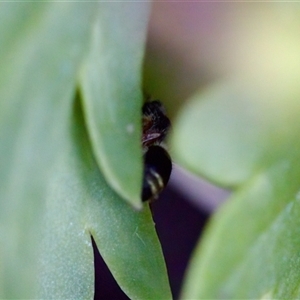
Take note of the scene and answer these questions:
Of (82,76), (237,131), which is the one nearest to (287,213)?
(237,131)

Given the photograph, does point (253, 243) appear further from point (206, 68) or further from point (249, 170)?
point (206, 68)

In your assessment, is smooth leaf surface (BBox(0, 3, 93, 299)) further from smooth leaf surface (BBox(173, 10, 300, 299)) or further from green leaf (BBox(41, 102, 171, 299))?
smooth leaf surface (BBox(173, 10, 300, 299))

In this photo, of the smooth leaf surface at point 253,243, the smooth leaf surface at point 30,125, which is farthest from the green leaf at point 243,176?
the smooth leaf surface at point 30,125

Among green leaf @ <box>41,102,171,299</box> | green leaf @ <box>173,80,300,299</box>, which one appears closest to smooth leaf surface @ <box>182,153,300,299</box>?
green leaf @ <box>173,80,300,299</box>

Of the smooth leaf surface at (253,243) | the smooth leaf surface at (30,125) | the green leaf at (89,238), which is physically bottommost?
the green leaf at (89,238)

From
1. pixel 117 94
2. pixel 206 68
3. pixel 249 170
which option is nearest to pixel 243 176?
pixel 249 170

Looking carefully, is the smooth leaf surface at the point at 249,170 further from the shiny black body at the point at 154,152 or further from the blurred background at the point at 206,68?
the shiny black body at the point at 154,152
